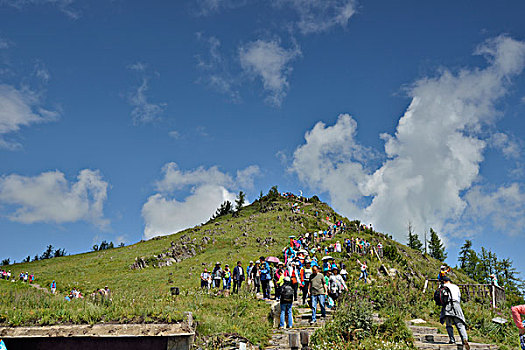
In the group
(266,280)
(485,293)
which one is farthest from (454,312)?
(485,293)

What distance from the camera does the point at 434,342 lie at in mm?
10477

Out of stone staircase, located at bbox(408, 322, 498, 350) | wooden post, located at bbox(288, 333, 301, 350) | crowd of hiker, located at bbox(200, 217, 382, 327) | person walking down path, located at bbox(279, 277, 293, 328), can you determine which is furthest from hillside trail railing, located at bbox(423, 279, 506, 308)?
wooden post, located at bbox(288, 333, 301, 350)

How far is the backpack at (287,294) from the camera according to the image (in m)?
11.9

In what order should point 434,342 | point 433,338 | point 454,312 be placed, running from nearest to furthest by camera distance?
point 454,312 → point 434,342 → point 433,338

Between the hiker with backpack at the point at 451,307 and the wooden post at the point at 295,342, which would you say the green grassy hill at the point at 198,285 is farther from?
the hiker with backpack at the point at 451,307

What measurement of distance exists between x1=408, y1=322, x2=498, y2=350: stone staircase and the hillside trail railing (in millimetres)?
7309

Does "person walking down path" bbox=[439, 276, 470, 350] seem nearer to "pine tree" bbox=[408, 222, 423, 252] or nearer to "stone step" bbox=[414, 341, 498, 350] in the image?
"stone step" bbox=[414, 341, 498, 350]

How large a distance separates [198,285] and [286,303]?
671 inches

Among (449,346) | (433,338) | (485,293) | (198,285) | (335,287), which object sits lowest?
(449,346)

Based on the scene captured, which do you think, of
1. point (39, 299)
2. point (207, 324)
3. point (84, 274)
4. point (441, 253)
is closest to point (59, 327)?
A: point (39, 299)

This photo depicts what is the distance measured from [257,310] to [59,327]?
24.0 ft

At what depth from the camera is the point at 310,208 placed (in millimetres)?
74375

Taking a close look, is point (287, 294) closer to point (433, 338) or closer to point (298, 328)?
point (298, 328)

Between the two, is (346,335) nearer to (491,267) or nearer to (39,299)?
(39,299)
